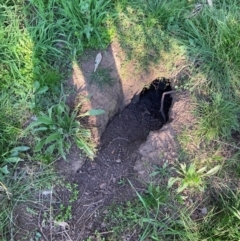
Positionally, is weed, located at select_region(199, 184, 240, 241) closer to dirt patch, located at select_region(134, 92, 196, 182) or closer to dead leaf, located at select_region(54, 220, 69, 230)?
dirt patch, located at select_region(134, 92, 196, 182)

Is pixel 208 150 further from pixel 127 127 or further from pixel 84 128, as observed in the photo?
pixel 84 128

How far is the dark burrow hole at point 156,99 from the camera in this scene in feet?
10.3

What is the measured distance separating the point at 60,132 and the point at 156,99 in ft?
2.86

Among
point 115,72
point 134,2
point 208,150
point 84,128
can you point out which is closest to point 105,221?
point 84,128

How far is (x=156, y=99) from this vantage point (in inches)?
127

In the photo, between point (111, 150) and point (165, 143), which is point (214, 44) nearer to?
point (165, 143)

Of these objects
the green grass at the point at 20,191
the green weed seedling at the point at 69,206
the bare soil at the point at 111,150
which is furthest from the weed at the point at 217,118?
the green grass at the point at 20,191

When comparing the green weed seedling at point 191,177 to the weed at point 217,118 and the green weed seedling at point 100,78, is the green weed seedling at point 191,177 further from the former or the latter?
the green weed seedling at point 100,78

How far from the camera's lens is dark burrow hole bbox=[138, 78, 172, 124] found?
3.15m

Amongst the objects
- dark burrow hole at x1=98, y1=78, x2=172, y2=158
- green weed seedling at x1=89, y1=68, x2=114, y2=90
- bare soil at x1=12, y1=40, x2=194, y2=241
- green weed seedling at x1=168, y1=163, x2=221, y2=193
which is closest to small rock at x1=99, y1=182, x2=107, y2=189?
bare soil at x1=12, y1=40, x2=194, y2=241

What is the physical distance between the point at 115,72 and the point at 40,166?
2.81 ft

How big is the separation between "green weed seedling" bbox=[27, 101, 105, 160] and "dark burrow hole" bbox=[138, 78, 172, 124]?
51 cm

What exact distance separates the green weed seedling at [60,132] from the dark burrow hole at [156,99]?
0.51 metres

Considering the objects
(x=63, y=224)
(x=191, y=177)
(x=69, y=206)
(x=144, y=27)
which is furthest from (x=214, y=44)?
(x=63, y=224)
